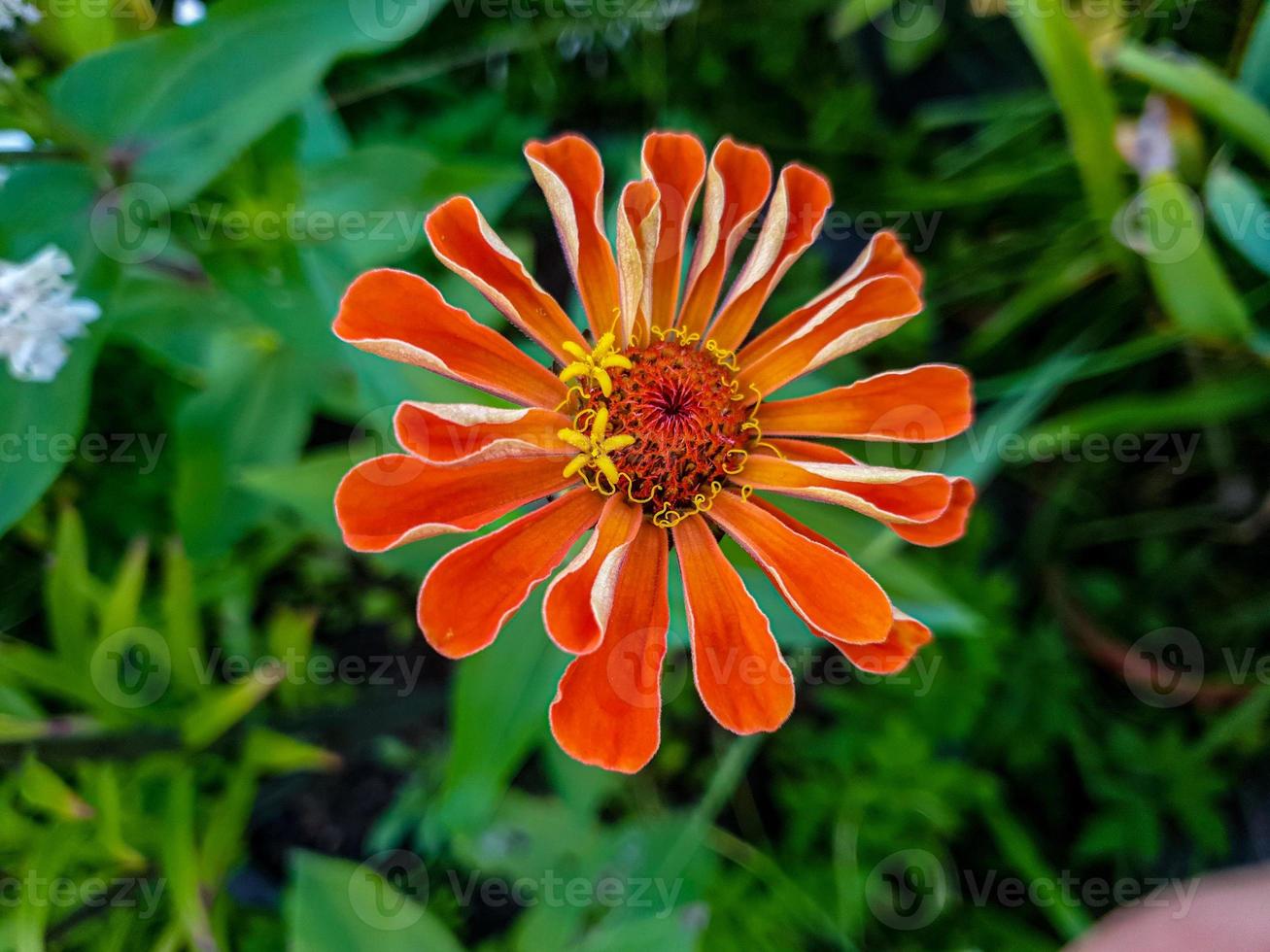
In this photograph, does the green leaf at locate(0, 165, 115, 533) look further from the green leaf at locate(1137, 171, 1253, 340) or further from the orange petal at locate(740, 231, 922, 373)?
the green leaf at locate(1137, 171, 1253, 340)

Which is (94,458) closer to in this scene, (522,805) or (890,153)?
(522,805)

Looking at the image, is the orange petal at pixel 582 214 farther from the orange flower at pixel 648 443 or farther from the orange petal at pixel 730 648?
the orange petal at pixel 730 648

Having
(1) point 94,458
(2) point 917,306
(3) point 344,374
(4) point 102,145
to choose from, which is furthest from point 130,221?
(2) point 917,306

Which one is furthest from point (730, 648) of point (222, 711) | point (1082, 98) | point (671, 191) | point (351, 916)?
point (1082, 98)

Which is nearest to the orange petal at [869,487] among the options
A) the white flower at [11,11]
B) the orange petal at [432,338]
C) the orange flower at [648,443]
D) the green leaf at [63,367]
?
the orange flower at [648,443]

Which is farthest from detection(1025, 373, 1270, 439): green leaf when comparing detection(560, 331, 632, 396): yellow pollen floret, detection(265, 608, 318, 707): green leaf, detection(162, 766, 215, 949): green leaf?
detection(162, 766, 215, 949): green leaf

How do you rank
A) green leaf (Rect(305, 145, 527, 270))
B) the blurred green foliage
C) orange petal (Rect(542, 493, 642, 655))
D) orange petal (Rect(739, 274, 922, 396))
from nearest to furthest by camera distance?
1. orange petal (Rect(542, 493, 642, 655))
2. orange petal (Rect(739, 274, 922, 396))
3. the blurred green foliage
4. green leaf (Rect(305, 145, 527, 270))
